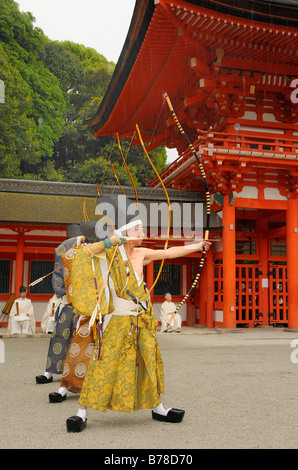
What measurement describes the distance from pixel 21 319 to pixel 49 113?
20.4m

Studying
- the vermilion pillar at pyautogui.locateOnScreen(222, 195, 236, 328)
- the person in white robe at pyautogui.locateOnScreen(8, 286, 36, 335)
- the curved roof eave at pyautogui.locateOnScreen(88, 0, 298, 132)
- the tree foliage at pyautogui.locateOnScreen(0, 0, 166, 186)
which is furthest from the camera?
the tree foliage at pyautogui.locateOnScreen(0, 0, 166, 186)

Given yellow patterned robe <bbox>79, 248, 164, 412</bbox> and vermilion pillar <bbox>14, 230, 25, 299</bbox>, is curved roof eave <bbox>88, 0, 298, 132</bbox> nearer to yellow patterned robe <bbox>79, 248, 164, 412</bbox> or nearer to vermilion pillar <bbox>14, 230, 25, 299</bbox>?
vermilion pillar <bbox>14, 230, 25, 299</bbox>

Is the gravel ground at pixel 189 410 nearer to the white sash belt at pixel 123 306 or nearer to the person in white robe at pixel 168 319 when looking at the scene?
the white sash belt at pixel 123 306

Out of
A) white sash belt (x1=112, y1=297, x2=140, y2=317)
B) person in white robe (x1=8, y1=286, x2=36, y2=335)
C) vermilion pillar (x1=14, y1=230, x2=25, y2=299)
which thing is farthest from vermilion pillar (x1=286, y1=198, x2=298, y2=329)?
white sash belt (x1=112, y1=297, x2=140, y2=317)

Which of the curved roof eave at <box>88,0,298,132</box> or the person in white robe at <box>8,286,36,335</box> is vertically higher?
the curved roof eave at <box>88,0,298,132</box>

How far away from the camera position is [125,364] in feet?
11.2

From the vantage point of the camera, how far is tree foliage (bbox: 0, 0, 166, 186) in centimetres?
2236

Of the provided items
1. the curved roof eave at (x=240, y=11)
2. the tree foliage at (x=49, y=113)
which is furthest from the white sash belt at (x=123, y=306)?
the tree foliage at (x=49, y=113)

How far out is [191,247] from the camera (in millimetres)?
3645

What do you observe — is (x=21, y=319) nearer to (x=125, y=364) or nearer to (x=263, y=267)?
(x=263, y=267)

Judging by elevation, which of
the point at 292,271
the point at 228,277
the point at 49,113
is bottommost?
the point at 228,277

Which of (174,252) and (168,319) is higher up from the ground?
(174,252)

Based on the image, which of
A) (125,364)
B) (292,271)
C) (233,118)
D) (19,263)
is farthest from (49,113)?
(125,364)

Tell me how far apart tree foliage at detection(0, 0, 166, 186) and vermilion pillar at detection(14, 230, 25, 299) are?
38.2ft
